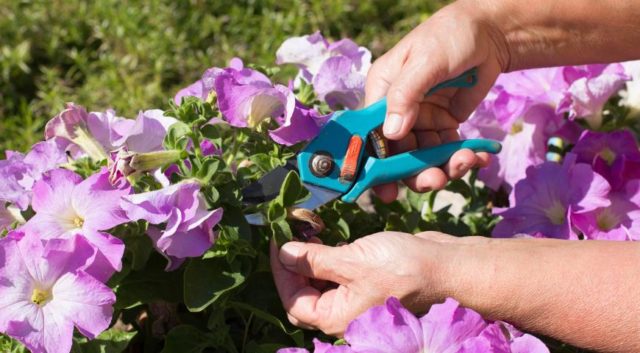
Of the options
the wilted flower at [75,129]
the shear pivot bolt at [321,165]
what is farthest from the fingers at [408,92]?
the wilted flower at [75,129]

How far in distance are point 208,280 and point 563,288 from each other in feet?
2.04

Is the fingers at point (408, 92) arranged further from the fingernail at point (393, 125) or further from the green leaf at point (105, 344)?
the green leaf at point (105, 344)

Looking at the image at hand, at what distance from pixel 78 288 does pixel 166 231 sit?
171 mm

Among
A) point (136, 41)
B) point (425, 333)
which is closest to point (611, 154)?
point (425, 333)

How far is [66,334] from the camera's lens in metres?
1.32

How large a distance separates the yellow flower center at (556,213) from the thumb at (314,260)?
65cm

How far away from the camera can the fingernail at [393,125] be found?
1.60 metres

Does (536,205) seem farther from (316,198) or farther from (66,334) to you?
(66,334)

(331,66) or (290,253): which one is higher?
(331,66)

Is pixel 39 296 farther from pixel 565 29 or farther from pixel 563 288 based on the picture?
pixel 565 29

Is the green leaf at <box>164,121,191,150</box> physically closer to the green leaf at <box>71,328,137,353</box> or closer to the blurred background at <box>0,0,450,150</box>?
the green leaf at <box>71,328,137,353</box>

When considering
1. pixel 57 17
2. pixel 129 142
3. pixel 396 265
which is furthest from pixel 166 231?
pixel 57 17

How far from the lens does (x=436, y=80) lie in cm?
170

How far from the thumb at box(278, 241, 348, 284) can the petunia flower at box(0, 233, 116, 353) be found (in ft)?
1.05
